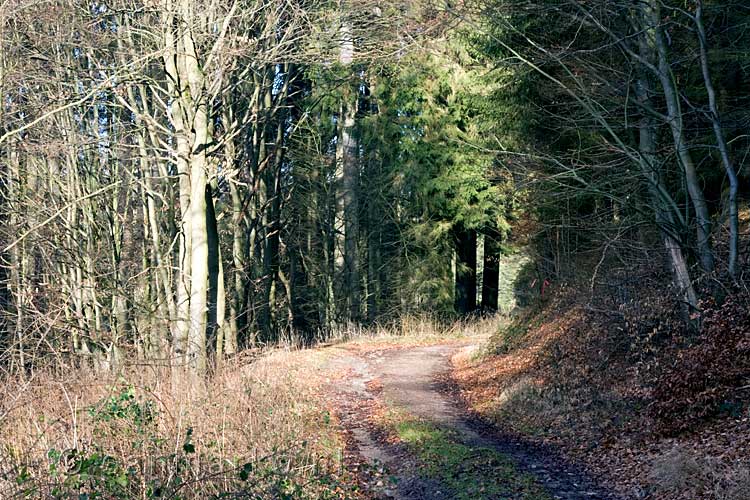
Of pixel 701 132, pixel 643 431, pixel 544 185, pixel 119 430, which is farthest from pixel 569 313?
pixel 119 430

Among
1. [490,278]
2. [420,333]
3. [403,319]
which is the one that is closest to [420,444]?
[420,333]

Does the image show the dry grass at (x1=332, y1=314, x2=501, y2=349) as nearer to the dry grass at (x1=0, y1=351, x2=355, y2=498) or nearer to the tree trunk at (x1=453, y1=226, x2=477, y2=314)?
the tree trunk at (x1=453, y1=226, x2=477, y2=314)

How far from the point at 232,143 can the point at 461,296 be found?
11292 mm

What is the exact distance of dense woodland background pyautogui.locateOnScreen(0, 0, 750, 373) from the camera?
37.6 ft

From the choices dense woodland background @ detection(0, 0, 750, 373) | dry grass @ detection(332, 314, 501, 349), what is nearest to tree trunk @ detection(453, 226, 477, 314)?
dense woodland background @ detection(0, 0, 750, 373)

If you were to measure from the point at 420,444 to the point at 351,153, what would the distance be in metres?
16.3

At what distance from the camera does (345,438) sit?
35.1 feet

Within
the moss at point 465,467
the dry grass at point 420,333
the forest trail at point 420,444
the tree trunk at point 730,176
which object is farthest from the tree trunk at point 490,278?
the moss at point 465,467

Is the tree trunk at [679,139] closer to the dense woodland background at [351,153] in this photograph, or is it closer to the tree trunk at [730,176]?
the dense woodland background at [351,153]

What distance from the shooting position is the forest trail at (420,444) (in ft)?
27.1

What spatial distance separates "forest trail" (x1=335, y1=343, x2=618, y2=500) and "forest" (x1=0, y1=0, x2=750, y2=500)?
6 cm

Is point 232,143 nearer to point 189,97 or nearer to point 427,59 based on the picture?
point 189,97

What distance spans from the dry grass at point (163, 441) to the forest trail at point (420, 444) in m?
0.56

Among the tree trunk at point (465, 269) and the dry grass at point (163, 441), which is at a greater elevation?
the tree trunk at point (465, 269)
